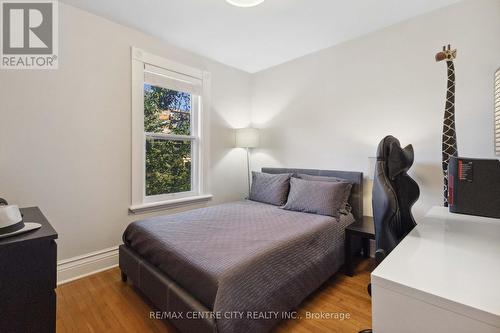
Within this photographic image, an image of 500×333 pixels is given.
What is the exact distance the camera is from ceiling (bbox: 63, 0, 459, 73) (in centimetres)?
210

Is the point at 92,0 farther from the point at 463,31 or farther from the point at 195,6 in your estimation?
the point at 463,31

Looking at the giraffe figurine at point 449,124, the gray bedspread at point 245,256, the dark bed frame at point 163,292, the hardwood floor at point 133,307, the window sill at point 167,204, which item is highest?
the giraffe figurine at point 449,124

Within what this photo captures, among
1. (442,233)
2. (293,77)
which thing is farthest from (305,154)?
(442,233)

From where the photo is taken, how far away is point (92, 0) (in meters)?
2.05

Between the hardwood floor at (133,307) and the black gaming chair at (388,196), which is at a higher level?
the black gaming chair at (388,196)

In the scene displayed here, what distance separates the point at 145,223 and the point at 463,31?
3.24 meters

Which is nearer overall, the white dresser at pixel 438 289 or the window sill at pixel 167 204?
the white dresser at pixel 438 289

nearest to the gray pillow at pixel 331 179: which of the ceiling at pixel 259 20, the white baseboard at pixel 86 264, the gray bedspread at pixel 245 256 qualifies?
the gray bedspread at pixel 245 256

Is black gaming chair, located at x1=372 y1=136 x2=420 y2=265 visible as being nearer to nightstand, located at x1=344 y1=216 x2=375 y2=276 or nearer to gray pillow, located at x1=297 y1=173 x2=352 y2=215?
nightstand, located at x1=344 y1=216 x2=375 y2=276

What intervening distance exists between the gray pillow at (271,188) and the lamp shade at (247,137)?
513 mm

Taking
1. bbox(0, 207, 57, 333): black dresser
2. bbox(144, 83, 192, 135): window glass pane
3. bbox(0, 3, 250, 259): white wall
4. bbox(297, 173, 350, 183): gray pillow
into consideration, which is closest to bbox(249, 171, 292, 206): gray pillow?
bbox(297, 173, 350, 183): gray pillow

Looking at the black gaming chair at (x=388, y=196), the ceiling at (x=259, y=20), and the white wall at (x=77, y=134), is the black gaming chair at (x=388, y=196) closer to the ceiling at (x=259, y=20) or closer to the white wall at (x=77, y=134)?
the ceiling at (x=259, y=20)

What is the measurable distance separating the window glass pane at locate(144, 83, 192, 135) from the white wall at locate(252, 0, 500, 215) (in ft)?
4.11

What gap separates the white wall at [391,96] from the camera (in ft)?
6.49
